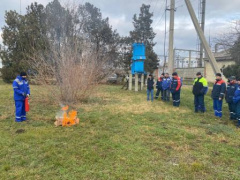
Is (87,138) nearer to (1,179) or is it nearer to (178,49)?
(1,179)

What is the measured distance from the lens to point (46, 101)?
10.7 meters

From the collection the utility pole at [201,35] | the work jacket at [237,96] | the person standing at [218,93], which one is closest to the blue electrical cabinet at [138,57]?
the utility pole at [201,35]

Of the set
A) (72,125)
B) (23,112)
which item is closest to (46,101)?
(23,112)

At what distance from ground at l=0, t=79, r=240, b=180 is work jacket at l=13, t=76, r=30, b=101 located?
2.67 ft

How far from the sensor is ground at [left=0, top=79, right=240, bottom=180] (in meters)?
3.60

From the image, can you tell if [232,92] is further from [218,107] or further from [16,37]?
[16,37]

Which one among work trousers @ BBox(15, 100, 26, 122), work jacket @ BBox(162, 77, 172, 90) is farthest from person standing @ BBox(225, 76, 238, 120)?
work trousers @ BBox(15, 100, 26, 122)

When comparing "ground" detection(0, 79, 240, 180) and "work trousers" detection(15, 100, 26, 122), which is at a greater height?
"work trousers" detection(15, 100, 26, 122)

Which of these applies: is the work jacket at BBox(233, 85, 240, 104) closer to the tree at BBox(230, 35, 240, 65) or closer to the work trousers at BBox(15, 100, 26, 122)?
the work trousers at BBox(15, 100, 26, 122)

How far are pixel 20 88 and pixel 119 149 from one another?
3.94 m

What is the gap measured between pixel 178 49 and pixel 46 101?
25.4 m

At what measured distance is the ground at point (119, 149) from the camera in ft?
11.8

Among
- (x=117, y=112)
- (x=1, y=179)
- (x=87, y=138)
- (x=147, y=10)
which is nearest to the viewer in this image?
(x=1, y=179)

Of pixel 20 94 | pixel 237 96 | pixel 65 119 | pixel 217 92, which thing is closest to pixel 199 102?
pixel 217 92
